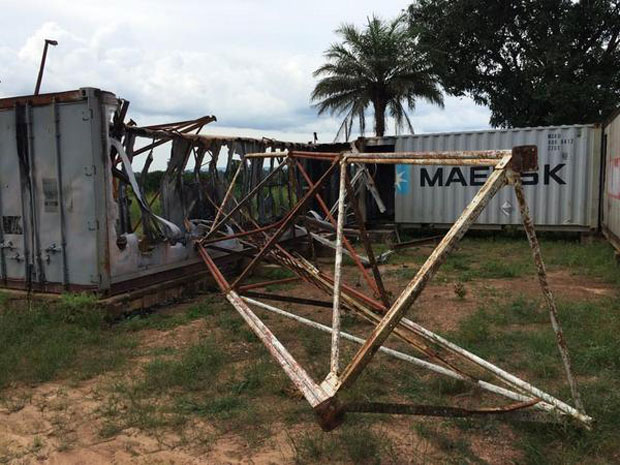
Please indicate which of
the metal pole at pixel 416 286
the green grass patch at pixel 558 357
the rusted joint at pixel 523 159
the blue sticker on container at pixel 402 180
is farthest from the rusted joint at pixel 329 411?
the blue sticker on container at pixel 402 180

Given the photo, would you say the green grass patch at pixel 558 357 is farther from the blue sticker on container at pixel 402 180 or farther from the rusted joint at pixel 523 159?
the blue sticker on container at pixel 402 180

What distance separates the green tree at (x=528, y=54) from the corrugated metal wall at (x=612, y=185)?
8.95 m

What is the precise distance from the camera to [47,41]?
6.20 m

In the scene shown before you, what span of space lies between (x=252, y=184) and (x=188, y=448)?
6567 millimetres

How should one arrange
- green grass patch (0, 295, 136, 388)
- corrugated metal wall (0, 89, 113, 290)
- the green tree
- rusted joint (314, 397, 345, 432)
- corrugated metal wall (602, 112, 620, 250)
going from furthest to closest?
the green tree
corrugated metal wall (602, 112, 620, 250)
corrugated metal wall (0, 89, 113, 290)
green grass patch (0, 295, 136, 388)
rusted joint (314, 397, 345, 432)

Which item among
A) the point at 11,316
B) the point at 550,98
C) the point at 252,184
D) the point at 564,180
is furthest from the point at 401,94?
the point at 11,316

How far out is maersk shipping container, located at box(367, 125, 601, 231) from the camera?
11.8 m

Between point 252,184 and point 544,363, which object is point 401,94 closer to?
point 252,184

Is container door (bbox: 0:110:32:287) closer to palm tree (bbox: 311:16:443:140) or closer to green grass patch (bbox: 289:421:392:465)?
green grass patch (bbox: 289:421:392:465)

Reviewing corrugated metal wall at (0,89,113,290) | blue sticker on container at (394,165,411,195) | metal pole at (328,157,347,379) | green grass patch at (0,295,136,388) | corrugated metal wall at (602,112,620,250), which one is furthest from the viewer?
blue sticker on container at (394,165,411,195)

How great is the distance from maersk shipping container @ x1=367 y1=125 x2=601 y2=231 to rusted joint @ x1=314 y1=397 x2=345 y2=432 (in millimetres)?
10446

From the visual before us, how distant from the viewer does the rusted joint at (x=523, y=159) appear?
2.67 meters

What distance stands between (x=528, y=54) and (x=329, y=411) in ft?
69.0

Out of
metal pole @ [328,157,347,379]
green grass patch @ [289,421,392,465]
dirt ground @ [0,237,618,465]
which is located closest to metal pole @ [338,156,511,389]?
metal pole @ [328,157,347,379]
